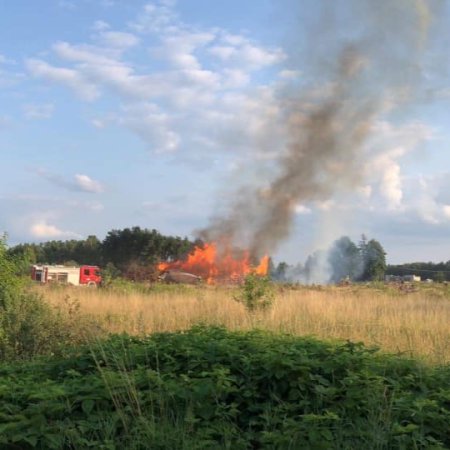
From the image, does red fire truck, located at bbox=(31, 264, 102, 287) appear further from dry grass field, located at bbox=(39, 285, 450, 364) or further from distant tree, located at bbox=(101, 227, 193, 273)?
dry grass field, located at bbox=(39, 285, 450, 364)

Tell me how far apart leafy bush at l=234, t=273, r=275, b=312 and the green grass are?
393 inches

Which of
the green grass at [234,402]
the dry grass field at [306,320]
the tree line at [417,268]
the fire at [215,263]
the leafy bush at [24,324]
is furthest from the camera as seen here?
the tree line at [417,268]

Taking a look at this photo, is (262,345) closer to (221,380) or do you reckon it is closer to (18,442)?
(221,380)

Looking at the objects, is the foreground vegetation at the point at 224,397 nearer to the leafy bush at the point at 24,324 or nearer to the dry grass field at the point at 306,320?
the leafy bush at the point at 24,324

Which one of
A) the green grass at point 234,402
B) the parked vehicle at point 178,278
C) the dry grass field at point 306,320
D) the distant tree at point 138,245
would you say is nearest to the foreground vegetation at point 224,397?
the green grass at point 234,402

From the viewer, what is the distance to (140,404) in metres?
4.69

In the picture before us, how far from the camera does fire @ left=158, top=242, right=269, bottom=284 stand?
132 feet

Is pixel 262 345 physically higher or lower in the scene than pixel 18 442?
higher

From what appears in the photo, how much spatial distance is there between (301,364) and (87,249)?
8710 cm

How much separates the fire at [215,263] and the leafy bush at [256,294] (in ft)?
64.4

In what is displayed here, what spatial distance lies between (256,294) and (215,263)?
1135 inches

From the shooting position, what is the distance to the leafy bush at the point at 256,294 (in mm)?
16156

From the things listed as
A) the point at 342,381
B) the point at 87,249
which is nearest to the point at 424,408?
the point at 342,381

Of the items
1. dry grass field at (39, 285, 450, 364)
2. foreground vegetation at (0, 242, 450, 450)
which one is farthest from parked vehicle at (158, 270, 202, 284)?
foreground vegetation at (0, 242, 450, 450)
